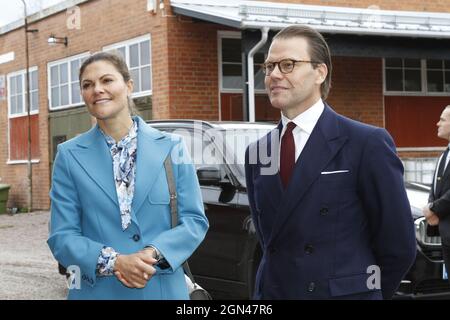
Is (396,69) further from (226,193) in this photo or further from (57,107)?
(226,193)

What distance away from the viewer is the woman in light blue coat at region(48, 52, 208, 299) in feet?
10.8

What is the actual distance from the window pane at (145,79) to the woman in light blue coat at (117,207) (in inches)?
507

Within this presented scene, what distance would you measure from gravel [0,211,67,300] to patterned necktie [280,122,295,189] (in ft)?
19.4

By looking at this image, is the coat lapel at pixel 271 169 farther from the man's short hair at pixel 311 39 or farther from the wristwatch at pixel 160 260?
the wristwatch at pixel 160 260

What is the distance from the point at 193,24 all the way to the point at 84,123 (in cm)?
471

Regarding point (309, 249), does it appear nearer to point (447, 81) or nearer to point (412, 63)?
point (412, 63)

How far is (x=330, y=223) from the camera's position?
303cm

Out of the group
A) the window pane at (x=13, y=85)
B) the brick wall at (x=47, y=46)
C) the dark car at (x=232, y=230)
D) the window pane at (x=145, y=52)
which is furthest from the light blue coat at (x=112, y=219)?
the window pane at (x=13, y=85)

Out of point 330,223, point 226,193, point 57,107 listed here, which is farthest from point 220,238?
point 57,107

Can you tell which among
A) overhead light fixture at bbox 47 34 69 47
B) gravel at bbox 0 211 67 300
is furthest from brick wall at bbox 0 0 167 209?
gravel at bbox 0 211 67 300

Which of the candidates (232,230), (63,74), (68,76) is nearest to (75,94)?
(68,76)

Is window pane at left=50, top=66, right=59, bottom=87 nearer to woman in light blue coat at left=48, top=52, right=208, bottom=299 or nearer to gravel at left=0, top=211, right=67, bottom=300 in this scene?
gravel at left=0, top=211, right=67, bottom=300

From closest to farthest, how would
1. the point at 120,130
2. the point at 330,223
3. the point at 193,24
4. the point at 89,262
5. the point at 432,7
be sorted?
the point at 330,223 → the point at 89,262 → the point at 120,130 → the point at 193,24 → the point at 432,7

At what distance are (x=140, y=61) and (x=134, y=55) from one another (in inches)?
13.6
